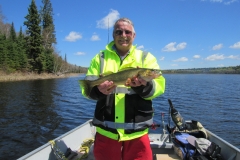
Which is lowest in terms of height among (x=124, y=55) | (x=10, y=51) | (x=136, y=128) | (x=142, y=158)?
(x=142, y=158)

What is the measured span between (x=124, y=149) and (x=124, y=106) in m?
0.66

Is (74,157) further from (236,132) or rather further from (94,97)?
(236,132)

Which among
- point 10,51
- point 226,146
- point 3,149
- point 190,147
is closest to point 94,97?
point 190,147

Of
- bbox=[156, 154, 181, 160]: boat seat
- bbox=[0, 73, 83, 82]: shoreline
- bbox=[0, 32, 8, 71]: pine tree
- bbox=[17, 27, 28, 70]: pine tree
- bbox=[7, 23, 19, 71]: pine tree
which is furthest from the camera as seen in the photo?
bbox=[17, 27, 28, 70]: pine tree

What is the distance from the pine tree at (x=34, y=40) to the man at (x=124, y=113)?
204 ft

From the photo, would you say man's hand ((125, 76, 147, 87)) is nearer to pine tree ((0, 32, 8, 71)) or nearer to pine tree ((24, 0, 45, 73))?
pine tree ((0, 32, 8, 71))

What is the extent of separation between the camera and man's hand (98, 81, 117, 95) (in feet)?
9.37

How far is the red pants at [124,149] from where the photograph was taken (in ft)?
9.78

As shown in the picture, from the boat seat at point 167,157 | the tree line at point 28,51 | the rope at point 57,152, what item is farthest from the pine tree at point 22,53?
the boat seat at point 167,157

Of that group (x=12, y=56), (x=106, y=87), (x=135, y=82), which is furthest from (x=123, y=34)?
(x=12, y=56)

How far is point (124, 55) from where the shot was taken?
3307 millimetres

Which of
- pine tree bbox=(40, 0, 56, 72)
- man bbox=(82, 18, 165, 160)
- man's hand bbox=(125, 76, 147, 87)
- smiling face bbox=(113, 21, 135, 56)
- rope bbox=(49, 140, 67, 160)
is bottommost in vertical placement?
rope bbox=(49, 140, 67, 160)

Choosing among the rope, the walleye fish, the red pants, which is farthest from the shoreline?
the red pants

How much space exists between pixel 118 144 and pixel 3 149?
30.5ft
